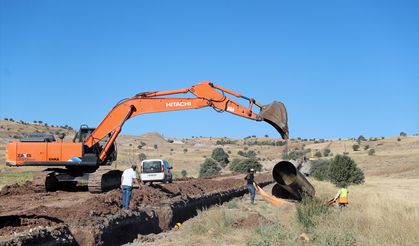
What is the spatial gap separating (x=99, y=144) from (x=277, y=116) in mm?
9293

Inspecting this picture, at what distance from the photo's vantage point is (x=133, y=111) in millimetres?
24703

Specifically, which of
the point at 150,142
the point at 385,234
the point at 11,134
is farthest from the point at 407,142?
the point at 385,234

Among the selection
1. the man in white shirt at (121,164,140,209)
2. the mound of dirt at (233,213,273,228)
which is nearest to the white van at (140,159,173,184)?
the man in white shirt at (121,164,140,209)

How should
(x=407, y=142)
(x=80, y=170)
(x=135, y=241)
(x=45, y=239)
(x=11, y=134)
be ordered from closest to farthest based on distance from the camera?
(x=45, y=239), (x=135, y=241), (x=80, y=170), (x=11, y=134), (x=407, y=142)

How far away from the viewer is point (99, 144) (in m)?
Result: 25.9

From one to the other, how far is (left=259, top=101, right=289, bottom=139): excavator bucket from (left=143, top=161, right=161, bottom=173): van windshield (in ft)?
49.5

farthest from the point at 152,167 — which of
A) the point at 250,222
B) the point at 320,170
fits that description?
the point at 320,170

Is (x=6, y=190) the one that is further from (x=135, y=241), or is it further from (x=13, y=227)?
(x=13, y=227)

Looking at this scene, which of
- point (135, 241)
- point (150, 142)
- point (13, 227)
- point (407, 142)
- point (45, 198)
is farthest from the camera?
point (150, 142)

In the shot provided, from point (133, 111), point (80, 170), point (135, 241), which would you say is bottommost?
point (135, 241)

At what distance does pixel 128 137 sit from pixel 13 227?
14577cm

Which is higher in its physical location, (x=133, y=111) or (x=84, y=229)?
(x=133, y=111)

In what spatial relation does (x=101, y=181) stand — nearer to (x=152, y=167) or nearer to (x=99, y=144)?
(x=99, y=144)

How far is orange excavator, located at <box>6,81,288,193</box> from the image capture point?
77.4 ft
